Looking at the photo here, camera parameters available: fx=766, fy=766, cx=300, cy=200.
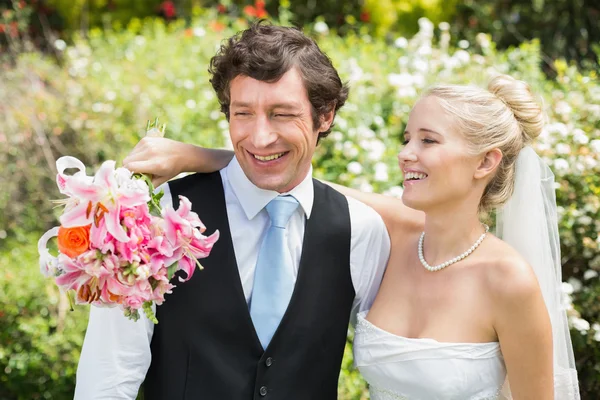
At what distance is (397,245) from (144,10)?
305 inches

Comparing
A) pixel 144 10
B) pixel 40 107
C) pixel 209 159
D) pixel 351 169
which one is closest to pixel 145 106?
pixel 40 107

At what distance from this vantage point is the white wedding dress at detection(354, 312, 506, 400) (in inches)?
88.3

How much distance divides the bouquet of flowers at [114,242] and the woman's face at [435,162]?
77 cm

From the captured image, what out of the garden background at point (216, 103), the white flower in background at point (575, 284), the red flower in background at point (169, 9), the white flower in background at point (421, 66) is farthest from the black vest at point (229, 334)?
the red flower in background at point (169, 9)

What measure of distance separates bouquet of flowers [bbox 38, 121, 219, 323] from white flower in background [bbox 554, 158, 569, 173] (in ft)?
7.32

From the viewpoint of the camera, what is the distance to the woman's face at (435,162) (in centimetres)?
227

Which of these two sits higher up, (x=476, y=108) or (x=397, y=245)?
(x=476, y=108)

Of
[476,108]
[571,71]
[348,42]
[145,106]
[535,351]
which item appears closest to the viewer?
[535,351]

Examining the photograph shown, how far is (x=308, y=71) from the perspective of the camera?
2.25m

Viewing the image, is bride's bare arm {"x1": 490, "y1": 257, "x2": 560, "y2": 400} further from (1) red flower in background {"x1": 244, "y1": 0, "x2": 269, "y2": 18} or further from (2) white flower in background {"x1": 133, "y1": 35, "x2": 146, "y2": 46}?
(1) red flower in background {"x1": 244, "y1": 0, "x2": 269, "y2": 18}

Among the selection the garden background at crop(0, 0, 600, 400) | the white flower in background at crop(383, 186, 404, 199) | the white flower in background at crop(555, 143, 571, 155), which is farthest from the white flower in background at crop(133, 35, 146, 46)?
the white flower in background at crop(555, 143, 571, 155)

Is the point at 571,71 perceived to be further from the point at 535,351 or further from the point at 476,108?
the point at 535,351

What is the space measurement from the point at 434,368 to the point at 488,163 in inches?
25.1

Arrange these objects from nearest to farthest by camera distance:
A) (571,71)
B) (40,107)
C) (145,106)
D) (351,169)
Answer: (351,169)
(571,71)
(145,106)
(40,107)
